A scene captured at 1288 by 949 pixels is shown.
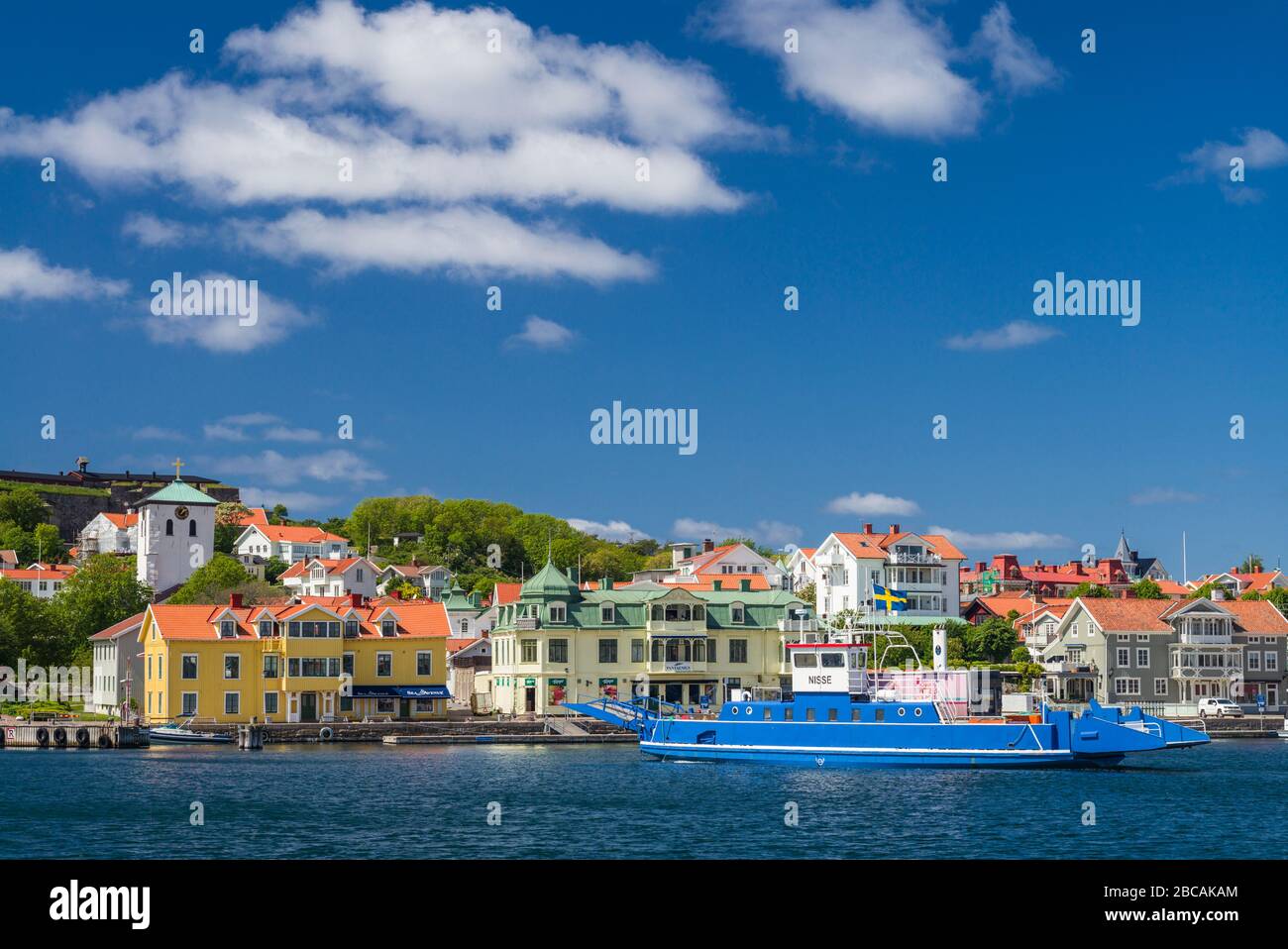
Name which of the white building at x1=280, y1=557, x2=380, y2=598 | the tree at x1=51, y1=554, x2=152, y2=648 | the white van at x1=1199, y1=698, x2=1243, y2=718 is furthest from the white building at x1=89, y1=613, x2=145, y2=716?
the white van at x1=1199, y1=698, x2=1243, y2=718

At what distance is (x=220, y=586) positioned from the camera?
11419cm

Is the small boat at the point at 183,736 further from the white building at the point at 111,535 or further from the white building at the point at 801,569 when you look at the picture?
the white building at the point at 111,535

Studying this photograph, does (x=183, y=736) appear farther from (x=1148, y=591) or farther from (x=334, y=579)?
(x=1148, y=591)

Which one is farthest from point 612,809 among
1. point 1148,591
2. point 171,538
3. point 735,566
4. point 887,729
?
point 1148,591

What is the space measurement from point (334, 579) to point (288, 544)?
1275 inches

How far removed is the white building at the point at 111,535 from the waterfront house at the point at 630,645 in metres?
87.0

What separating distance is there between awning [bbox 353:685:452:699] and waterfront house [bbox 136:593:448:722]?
0.05 m

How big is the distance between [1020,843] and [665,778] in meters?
20.8

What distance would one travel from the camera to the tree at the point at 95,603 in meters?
104

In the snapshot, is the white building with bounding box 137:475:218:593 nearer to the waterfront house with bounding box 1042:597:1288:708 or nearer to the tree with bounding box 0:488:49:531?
the tree with bounding box 0:488:49:531
